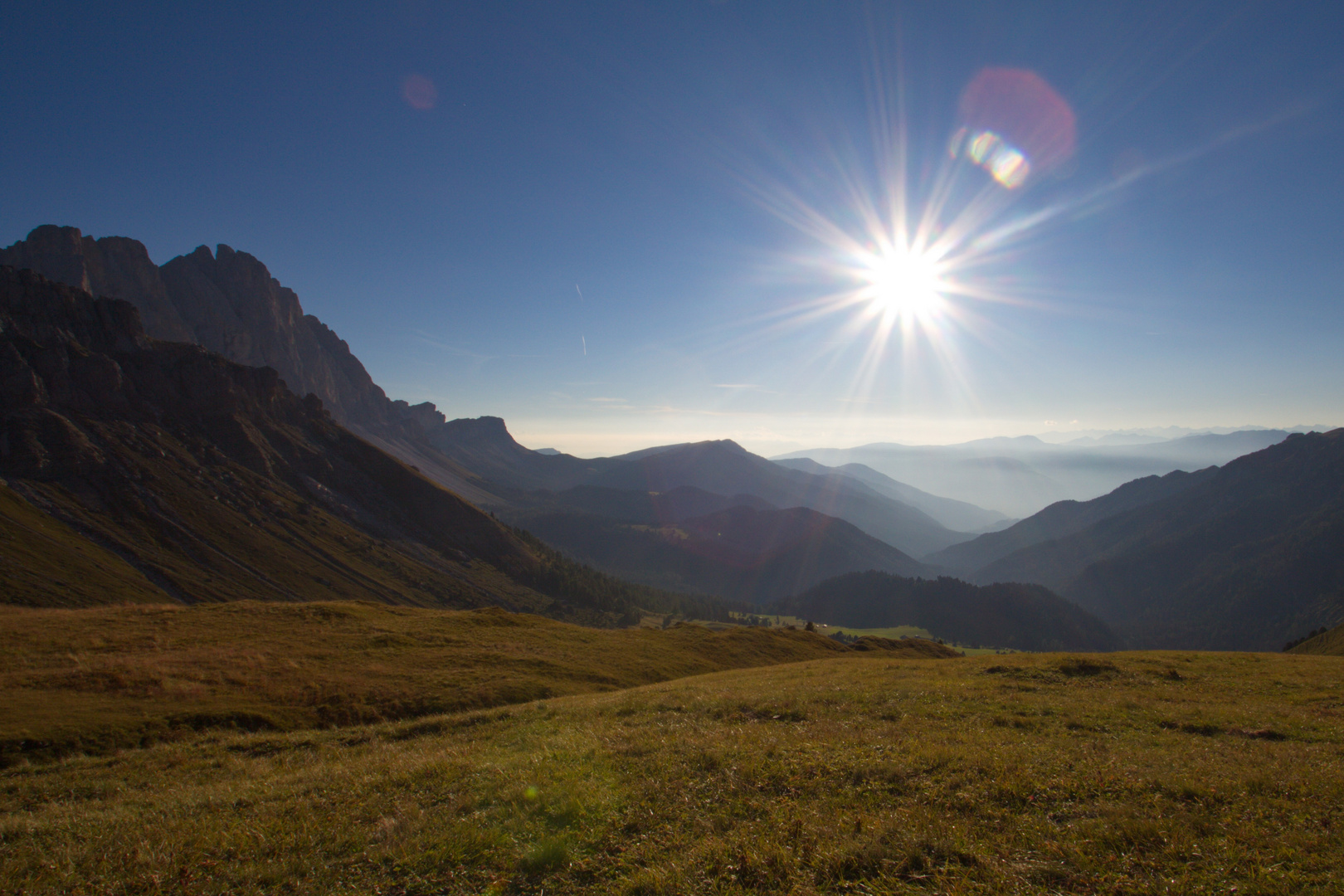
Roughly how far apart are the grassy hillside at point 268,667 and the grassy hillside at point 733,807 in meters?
4.61

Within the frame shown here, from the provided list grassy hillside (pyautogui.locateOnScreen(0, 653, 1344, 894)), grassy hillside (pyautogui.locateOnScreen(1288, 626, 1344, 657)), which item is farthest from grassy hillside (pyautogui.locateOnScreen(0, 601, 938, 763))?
grassy hillside (pyautogui.locateOnScreen(1288, 626, 1344, 657))

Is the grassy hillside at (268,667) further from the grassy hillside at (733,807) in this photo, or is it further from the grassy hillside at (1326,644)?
the grassy hillside at (1326,644)

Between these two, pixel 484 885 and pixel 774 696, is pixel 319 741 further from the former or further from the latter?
pixel 774 696

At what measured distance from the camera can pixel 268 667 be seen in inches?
1300

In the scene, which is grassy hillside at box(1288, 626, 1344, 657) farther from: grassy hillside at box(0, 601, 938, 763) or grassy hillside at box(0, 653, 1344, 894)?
grassy hillside at box(0, 601, 938, 763)

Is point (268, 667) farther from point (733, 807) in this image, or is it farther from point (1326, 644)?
point (1326, 644)

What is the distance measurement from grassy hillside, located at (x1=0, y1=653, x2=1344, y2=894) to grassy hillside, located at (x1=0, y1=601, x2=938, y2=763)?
4607 mm

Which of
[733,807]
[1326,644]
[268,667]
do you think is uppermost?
[733,807]

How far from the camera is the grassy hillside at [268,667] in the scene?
80.4ft

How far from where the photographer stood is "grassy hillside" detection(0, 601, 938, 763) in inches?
965

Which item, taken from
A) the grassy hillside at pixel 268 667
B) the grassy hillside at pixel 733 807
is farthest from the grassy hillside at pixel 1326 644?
the grassy hillside at pixel 268 667

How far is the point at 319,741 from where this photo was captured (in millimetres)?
22500

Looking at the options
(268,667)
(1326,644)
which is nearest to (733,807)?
(268,667)

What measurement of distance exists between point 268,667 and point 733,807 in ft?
113
